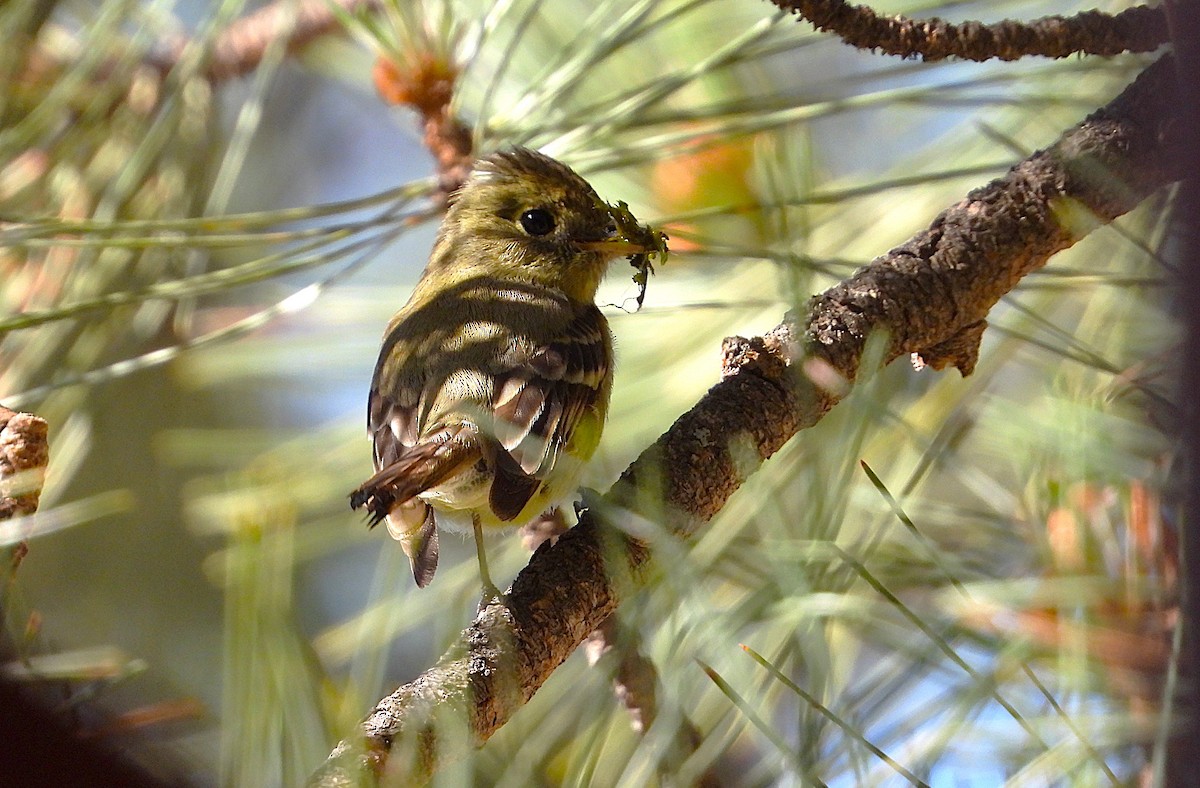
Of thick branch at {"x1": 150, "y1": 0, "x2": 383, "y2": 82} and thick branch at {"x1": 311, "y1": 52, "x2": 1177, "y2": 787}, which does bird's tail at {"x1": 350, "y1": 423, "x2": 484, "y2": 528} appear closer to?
thick branch at {"x1": 311, "y1": 52, "x2": 1177, "y2": 787}

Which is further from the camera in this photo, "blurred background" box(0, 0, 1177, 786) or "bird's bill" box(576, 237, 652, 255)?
"bird's bill" box(576, 237, 652, 255)

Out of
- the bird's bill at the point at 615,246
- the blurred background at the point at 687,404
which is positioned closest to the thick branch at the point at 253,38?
the blurred background at the point at 687,404

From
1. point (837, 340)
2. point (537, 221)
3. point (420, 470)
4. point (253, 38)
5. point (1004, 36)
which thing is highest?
point (253, 38)

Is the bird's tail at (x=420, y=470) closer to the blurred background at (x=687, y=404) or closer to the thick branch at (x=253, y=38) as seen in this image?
the blurred background at (x=687, y=404)

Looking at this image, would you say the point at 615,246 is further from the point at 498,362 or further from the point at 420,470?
the point at 420,470

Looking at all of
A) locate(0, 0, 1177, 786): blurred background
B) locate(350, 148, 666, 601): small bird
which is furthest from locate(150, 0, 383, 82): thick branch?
locate(350, 148, 666, 601): small bird

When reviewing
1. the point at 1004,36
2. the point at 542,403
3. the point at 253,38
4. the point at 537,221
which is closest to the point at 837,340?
the point at 1004,36
